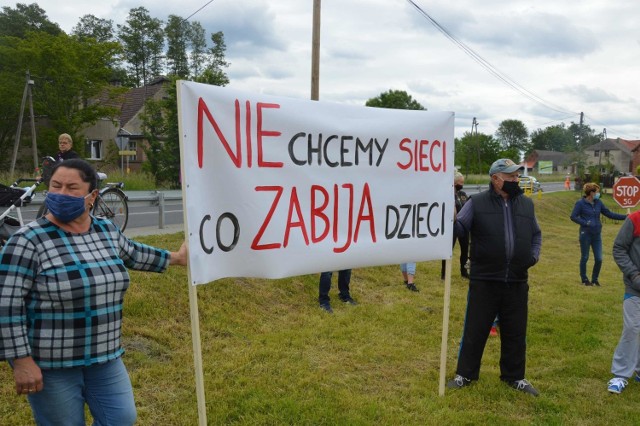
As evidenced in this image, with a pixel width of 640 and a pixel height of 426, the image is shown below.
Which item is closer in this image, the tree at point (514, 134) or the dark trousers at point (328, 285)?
the dark trousers at point (328, 285)

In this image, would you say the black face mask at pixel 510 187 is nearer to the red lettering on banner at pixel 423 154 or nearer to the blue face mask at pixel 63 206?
the red lettering on banner at pixel 423 154

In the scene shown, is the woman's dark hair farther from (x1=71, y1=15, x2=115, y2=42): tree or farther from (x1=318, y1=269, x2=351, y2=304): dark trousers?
(x1=71, y1=15, x2=115, y2=42): tree

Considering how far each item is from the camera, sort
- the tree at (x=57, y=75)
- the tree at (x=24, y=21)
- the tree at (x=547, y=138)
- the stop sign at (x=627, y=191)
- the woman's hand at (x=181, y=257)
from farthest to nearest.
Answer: the tree at (x=547, y=138)
the tree at (x=24, y=21)
the tree at (x=57, y=75)
the stop sign at (x=627, y=191)
the woman's hand at (x=181, y=257)

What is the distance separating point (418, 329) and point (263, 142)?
→ 4.12m

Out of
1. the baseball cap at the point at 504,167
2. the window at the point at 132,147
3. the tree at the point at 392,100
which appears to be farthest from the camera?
the tree at the point at 392,100

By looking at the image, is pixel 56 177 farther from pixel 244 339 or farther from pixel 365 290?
pixel 365 290

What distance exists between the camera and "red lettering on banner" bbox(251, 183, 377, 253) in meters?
3.75

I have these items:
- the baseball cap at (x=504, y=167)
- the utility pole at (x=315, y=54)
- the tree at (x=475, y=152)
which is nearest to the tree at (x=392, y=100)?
the tree at (x=475, y=152)

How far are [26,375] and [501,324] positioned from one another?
3884 millimetres

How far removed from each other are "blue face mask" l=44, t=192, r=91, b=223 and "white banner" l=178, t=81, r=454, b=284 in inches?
27.7

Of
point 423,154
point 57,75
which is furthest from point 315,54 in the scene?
point 57,75

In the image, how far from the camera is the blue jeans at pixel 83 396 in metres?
2.69

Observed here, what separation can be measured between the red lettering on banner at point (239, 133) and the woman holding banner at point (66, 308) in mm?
728

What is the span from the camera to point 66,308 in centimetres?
264
